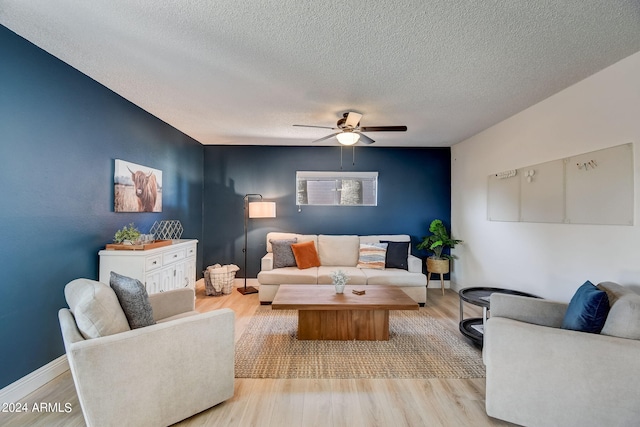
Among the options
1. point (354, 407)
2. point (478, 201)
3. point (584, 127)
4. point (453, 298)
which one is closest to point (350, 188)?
point (478, 201)

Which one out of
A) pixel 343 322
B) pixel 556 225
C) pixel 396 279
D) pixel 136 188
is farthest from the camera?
pixel 396 279

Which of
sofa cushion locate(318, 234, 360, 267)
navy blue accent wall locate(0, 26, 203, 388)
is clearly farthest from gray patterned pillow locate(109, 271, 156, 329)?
sofa cushion locate(318, 234, 360, 267)

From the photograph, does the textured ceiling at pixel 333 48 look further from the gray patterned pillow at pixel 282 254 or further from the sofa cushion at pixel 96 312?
the gray patterned pillow at pixel 282 254

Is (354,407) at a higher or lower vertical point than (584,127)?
lower

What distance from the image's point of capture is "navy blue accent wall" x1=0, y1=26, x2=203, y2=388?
185 cm

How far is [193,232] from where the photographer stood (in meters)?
4.55

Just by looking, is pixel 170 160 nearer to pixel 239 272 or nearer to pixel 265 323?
pixel 239 272

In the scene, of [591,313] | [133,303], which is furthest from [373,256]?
[133,303]

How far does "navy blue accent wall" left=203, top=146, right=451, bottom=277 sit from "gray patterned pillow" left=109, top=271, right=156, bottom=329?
3156 millimetres

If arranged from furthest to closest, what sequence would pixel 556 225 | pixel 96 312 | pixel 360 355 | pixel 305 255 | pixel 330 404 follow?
pixel 305 255
pixel 556 225
pixel 360 355
pixel 330 404
pixel 96 312

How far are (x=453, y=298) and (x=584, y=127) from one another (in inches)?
110

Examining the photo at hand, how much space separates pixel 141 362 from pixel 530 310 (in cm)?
266

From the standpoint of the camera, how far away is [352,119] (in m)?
3.11

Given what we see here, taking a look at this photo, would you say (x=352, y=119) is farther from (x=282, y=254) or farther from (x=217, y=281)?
(x=217, y=281)
